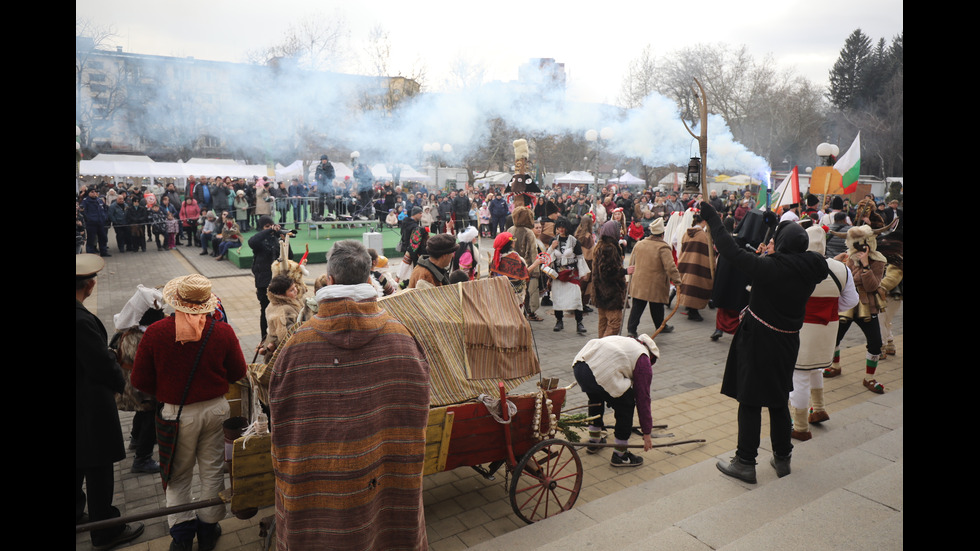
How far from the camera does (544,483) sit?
4.17 m

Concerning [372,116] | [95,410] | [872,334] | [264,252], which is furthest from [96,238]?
[872,334]

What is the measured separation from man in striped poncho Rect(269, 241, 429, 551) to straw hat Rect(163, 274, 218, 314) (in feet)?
4.98

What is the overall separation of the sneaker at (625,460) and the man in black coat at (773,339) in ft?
2.52

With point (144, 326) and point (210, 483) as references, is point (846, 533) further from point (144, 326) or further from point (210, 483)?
point (144, 326)

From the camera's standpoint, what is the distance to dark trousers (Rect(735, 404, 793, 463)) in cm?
439

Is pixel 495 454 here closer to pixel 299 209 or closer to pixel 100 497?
pixel 100 497

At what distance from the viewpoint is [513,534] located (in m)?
3.67

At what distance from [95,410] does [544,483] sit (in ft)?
9.67

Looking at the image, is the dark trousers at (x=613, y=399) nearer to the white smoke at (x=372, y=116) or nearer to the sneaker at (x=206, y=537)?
the sneaker at (x=206, y=537)

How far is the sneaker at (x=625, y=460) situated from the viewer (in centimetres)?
500

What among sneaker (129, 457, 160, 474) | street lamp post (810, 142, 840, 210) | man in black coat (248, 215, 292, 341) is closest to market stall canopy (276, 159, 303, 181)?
man in black coat (248, 215, 292, 341)

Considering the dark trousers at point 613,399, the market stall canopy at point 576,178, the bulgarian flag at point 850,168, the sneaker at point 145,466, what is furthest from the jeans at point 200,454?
the market stall canopy at point 576,178

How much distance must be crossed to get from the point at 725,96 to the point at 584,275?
3693 centimetres

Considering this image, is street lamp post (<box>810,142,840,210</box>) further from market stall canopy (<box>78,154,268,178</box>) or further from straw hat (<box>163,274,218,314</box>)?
market stall canopy (<box>78,154,268,178</box>)
